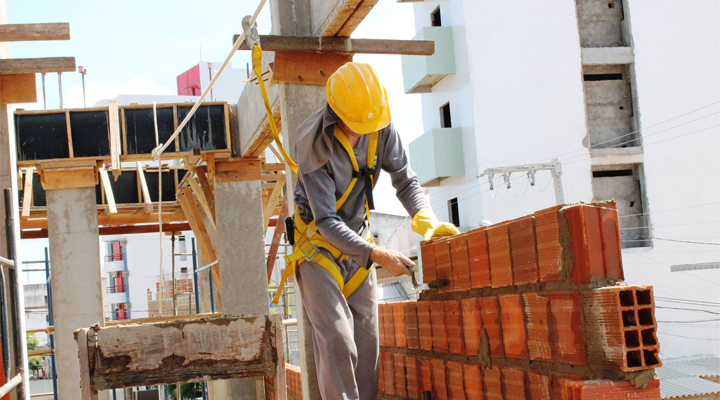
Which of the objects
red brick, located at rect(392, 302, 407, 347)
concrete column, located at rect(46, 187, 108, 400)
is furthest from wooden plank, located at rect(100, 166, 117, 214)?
red brick, located at rect(392, 302, 407, 347)

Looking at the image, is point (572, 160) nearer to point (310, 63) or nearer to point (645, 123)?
point (645, 123)

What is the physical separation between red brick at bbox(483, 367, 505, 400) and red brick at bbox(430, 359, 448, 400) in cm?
40

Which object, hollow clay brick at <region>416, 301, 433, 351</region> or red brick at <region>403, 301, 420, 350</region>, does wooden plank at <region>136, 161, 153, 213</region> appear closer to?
red brick at <region>403, 301, 420, 350</region>

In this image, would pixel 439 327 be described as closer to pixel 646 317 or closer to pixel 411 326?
pixel 411 326

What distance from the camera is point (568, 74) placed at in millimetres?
21781

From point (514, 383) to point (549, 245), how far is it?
2.01ft

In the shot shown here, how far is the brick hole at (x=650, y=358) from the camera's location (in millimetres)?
2162

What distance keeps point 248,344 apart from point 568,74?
2049 centimetres

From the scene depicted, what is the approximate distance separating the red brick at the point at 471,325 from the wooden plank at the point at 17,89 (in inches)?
128

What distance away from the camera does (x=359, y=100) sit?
3.01 m

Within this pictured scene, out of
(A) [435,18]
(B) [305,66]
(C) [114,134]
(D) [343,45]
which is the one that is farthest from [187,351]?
(A) [435,18]

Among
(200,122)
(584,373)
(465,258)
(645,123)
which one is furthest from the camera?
(645,123)

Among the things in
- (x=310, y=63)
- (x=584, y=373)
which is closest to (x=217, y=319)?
(x=584, y=373)

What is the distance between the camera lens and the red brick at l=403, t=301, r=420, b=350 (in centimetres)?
361
